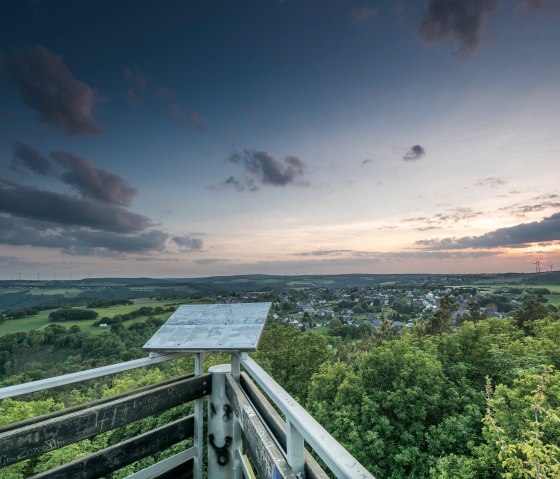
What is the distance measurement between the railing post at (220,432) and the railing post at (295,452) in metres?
1.41

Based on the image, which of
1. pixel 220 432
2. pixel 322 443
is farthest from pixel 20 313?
pixel 322 443

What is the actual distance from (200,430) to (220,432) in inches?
12.3

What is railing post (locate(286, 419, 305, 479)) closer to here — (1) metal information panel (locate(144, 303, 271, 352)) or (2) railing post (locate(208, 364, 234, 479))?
(1) metal information panel (locate(144, 303, 271, 352))

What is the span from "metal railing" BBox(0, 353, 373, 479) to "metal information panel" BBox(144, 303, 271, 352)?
16 cm

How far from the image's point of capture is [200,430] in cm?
271

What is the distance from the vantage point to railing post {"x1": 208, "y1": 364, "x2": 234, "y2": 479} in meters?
2.50

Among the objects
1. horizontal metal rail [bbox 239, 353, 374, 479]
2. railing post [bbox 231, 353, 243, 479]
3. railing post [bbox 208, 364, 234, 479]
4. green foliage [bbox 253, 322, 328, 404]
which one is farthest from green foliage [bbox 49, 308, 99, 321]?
horizontal metal rail [bbox 239, 353, 374, 479]

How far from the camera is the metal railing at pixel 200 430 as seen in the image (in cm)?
133

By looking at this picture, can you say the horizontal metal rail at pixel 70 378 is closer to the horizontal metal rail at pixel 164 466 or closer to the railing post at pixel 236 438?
the railing post at pixel 236 438

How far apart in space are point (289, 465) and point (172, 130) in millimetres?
22686

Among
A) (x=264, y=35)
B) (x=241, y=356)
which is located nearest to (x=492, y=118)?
(x=264, y=35)

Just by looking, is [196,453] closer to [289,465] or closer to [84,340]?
[289,465]

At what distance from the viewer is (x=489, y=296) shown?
7325cm

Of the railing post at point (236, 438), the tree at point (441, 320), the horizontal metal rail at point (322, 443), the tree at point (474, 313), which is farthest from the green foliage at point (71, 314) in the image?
the horizontal metal rail at point (322, 443)
